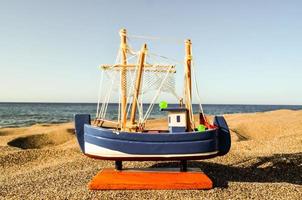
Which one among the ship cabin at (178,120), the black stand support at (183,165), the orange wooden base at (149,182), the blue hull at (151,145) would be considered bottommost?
the orange wooden base at (149,182)

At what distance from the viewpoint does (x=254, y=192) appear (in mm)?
11719

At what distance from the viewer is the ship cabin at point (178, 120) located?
518 inches

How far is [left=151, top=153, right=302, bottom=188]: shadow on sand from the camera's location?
1423cm

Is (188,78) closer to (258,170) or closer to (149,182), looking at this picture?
(149,182)

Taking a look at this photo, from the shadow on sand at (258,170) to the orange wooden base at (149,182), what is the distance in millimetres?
936

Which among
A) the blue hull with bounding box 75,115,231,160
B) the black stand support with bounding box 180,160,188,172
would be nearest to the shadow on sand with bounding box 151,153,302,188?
the black stand support with bounding box 180,160,188,172

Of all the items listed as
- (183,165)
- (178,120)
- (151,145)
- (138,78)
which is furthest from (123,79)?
(183,165)

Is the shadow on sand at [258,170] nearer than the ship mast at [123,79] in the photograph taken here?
No

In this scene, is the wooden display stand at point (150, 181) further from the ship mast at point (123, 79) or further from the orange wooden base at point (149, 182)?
the ship mast at point (123, 79)

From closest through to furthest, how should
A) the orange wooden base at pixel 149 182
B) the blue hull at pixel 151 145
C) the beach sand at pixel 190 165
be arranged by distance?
1. the beach sand at pixel 190 165
2. the orange wooden base at pixel 149 182
3. the blue hull at pixel 151 145

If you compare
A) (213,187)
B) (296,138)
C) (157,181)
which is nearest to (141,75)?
(157,181)

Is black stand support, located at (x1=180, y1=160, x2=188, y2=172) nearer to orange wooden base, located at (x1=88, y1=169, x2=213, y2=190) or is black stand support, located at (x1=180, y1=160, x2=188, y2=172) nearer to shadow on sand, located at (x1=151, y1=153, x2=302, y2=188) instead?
orange wooden base, located at (x1=88, y1=169, x2=213, y2=190)

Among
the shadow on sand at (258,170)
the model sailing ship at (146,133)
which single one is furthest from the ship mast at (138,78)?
the shadow on sand at (258,170)

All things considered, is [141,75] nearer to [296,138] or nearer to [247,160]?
[247,160]
